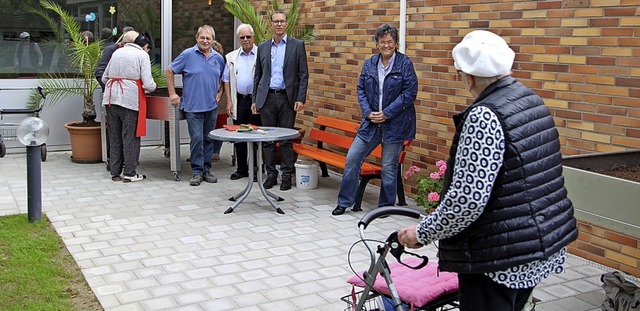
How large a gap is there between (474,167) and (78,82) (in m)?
8.51

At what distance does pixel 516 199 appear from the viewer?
2.74 m

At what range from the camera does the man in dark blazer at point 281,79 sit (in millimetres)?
8078

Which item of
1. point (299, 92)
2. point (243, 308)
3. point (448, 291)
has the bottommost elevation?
point (243, 308)

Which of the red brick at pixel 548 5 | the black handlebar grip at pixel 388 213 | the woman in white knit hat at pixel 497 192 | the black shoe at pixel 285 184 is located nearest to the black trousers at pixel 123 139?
the black shoe at pixel 285 184

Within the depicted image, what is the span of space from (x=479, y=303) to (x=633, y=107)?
3.02m

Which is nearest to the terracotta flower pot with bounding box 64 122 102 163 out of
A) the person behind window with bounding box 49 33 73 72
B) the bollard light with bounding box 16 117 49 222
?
the person behind window with bounding box 49 33 73 72

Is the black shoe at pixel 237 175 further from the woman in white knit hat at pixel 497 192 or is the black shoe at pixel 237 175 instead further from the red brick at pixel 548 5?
the woman in white knit hat at pixel 497 192

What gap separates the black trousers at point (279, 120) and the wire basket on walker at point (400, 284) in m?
4.65

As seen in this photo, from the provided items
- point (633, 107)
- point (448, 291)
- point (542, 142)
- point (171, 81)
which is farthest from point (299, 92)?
point (542, 142)

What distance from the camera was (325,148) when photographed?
30.3ft

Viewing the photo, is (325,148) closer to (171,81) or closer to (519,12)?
(171,81)

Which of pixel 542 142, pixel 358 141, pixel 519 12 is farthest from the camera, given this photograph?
pixel 358 141

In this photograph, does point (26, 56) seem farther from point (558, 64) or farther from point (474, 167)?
point (474, 167)

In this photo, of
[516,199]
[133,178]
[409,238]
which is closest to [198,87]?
[133,178]
